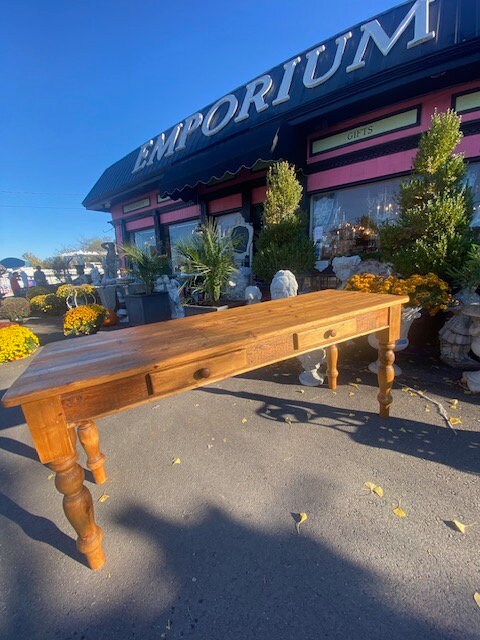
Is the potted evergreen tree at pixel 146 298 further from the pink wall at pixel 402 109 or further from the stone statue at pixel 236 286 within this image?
the pink wall at pixel 402 109

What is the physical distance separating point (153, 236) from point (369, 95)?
8249 millimetres

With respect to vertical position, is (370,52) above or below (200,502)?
above

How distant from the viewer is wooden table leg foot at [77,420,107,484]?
186 cm

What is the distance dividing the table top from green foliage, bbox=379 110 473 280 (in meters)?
2.04

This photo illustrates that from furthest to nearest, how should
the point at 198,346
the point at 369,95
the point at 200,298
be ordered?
the point at 200,298 → the point at 369,95 → the point at 198,346

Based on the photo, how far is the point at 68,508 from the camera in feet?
4.19

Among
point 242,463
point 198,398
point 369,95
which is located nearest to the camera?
point 242,463

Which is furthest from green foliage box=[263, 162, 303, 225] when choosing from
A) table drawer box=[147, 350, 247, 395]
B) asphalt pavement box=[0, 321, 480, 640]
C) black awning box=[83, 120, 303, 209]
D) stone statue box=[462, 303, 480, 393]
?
table drawer box=[147, 350, 247, 395]

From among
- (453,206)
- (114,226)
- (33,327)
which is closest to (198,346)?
(453,206)

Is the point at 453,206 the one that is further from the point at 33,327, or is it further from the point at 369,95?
the point at 33,327

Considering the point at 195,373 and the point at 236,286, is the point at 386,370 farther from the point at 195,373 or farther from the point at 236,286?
the point at 236,286

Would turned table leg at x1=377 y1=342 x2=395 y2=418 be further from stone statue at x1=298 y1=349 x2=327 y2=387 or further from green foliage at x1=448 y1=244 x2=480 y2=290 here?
green foliage at x1=448 y1=244 x2=480 y2=290

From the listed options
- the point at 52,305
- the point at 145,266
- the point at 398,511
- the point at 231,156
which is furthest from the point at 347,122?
the point at 52,305

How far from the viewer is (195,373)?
140cm
